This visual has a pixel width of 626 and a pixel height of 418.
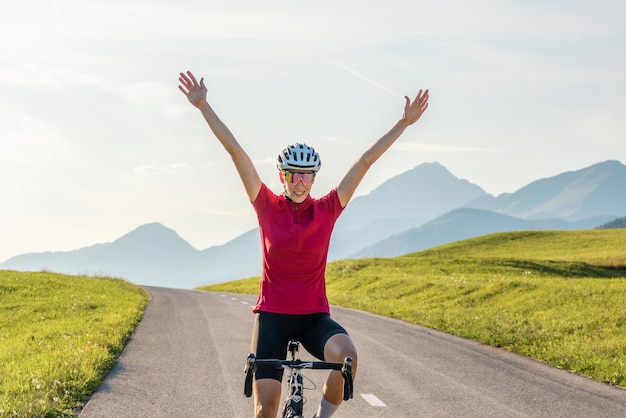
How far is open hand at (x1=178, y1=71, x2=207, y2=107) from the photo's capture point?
552 centimetres

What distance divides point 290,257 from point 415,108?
1861mm

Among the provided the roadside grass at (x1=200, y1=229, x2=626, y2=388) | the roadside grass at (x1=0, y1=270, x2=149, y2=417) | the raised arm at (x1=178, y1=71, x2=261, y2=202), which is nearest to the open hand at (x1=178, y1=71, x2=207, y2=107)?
the raised arm at (x1=178, y1=71, x2=261, y2=202)

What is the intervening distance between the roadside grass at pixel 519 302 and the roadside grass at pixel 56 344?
321 inches

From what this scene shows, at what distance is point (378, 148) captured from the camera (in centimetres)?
589

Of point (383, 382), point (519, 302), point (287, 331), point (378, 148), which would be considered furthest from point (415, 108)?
point (519, 302)

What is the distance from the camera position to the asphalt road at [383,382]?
9.41 m

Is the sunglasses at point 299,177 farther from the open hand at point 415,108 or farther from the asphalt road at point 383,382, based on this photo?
the asphalt road at point 383,382

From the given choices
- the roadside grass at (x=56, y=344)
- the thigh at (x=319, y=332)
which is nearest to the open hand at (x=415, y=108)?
the thigh at (x=319, y=332)

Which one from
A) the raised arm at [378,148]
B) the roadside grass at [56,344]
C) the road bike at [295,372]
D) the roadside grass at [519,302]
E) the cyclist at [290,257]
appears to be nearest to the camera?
the road bike at [295,372]

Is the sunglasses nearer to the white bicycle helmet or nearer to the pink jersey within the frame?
the white bicycle helmet

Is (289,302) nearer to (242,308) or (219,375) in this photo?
(219,375)

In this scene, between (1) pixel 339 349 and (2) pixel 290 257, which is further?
(2) pixel 290 257

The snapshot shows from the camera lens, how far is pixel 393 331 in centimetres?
1934

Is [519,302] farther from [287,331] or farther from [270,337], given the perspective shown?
[270,337]
